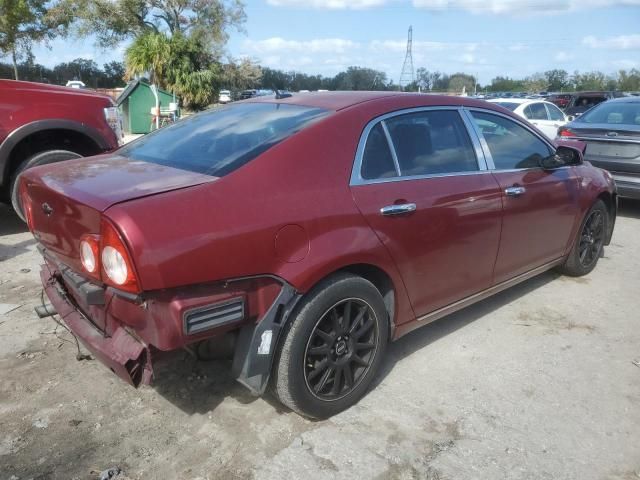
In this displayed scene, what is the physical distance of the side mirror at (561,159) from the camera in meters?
4.20

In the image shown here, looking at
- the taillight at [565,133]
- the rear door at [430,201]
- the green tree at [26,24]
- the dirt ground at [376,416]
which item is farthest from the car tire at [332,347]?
the green tree at [26,24]

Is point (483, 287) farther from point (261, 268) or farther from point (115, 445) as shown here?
point (115, 445)

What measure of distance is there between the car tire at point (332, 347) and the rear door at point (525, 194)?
1.33m

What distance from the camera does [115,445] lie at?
2.65 metres

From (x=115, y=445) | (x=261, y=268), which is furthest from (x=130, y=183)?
(x=115, y=445)

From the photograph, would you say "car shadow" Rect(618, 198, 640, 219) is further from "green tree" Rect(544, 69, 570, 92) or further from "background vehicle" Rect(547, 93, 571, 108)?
"green tree" Rect(544, 69, 570, 92)

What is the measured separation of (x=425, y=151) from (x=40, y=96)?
4390mm

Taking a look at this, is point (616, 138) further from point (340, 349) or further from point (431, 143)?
point (340, 349)

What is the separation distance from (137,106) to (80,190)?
54.7ft

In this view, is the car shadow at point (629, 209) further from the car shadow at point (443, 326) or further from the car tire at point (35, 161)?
the car tire at point (35, 161)

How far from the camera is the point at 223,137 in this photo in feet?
9.98

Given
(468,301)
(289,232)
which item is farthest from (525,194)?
(289,232)

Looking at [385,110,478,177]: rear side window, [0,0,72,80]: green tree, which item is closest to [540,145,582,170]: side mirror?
[385,110,478,177]: rear side window

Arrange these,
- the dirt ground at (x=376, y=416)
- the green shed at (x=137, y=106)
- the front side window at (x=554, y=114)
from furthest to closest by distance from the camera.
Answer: the green shed at (x=137, y=106)
the front side window at (x=554, y=114)
the dirt ground at (x=376, y=416)
